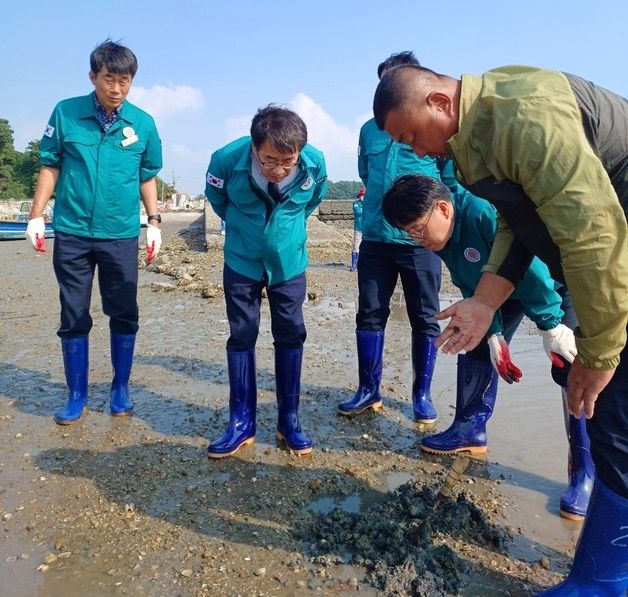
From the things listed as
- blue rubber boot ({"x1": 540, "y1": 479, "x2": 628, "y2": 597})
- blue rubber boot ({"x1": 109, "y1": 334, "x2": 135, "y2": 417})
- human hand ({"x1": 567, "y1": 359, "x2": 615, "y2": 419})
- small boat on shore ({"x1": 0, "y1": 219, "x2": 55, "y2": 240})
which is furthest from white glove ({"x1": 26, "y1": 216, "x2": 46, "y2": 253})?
small boat on shore ({"x1": 0, "y1": 219, "x2": 55, "y2": 240})

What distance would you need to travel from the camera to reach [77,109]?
149 inches

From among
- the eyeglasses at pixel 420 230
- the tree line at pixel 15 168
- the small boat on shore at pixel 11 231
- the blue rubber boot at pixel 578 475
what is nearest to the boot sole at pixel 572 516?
the blue rubber boot at pixel 578 475

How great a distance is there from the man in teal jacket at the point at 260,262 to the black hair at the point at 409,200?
0.57m

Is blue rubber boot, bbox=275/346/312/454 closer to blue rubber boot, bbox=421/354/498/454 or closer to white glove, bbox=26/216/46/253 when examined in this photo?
blue rubber boot, bbox=421/354/498/454

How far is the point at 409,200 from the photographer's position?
2.92m

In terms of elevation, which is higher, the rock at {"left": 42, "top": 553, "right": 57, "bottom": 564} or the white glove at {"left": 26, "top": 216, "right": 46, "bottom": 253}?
the white glove at {"left": 26, "top": 216, "right": 46, "bottom": 253}

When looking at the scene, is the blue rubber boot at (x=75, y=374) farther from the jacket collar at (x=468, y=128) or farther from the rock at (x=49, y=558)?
the jacket collar at (x=468, y=128)

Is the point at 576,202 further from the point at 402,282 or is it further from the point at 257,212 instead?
the point at 402,282

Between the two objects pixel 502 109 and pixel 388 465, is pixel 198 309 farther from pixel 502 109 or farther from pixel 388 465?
pixel 502 109

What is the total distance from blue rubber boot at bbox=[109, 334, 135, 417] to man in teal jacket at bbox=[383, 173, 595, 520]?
1994mm

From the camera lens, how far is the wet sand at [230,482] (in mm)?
2363

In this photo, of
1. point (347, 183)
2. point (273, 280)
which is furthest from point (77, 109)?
point (347, 183)

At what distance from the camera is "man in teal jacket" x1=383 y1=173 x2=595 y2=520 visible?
2801 mm

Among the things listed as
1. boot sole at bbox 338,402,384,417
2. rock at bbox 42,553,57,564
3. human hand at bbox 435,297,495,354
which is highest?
human hand at bbox 435,297,495,354
